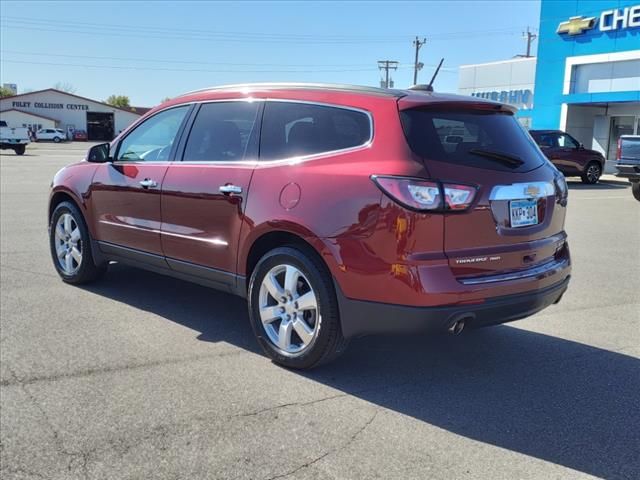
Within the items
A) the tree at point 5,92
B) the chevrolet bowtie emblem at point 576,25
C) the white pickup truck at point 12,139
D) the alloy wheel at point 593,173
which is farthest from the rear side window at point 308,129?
the tree at point 5,92

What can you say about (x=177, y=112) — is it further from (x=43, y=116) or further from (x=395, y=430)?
(x=43, y=116)

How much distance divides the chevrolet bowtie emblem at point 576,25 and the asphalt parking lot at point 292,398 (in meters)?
25.2

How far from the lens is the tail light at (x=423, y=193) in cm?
357

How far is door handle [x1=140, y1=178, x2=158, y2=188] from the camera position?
204 inches

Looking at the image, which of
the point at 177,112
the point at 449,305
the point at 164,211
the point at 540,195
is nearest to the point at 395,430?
the point at 449,305

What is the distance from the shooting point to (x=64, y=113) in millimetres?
82188

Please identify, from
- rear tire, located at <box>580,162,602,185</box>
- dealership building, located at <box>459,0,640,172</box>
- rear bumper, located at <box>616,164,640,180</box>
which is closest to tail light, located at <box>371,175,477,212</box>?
rear bumper, located at <box>616,164,640,180</box>

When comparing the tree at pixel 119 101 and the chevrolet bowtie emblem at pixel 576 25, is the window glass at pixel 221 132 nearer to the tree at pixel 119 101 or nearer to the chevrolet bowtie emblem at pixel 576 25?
the chevrolet bowtie emblem at pixel 576 25

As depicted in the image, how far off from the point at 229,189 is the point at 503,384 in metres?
2.26

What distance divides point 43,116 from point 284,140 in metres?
84.4

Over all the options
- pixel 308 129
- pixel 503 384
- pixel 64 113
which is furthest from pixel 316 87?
pixel 64 113

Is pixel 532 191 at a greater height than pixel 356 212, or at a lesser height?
greater

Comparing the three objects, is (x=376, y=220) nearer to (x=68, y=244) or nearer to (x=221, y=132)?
(x=221, y=132)

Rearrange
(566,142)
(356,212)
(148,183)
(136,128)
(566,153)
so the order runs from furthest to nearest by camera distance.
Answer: (566,142)
(566,153)
(136,128)
(148,183)
(356,212)
